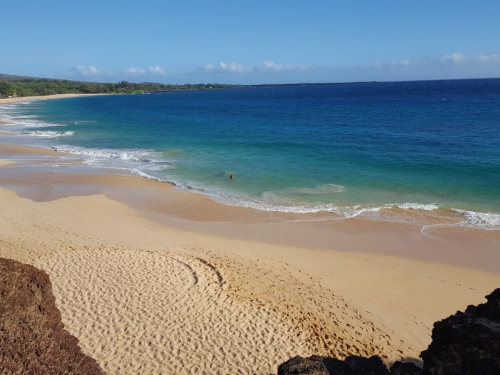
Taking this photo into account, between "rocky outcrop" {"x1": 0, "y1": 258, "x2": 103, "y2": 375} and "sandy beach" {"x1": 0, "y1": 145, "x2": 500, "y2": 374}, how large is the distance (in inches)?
114

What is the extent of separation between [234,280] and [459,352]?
7.68 metres

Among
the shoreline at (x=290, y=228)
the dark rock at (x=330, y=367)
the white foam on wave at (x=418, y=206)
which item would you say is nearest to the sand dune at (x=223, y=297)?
the shoreline at (x=290, y=228)

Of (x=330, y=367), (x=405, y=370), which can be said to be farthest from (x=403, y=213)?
(x=330, y=367)

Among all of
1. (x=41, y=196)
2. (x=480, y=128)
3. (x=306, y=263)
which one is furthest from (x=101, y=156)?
(x=480, y=128)

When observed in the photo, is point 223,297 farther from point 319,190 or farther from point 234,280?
point 319,190

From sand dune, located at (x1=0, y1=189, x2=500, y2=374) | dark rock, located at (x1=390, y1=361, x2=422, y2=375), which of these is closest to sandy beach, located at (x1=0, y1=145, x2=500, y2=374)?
sand dune, located at (x1=0, y1=189, x2=500, y2=374)

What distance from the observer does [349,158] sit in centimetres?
3094

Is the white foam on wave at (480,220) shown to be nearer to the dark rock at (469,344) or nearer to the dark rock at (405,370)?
the dark rock at (469,344)

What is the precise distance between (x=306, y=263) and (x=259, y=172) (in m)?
14.5

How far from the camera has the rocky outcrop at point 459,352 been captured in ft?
17.9

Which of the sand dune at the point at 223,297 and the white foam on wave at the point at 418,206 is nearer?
the sand dune at the point at 223,297

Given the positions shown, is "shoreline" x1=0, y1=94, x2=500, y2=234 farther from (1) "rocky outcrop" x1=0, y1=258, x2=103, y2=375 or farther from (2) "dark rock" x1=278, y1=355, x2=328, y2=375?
(1) "rocky outcrop" x1=0, y1=258, x2=103, y2=375

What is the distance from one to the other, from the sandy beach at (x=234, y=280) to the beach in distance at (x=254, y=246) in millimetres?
53

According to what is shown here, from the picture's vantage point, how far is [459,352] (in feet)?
19.1
